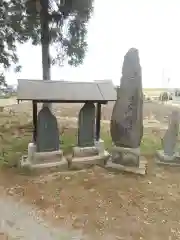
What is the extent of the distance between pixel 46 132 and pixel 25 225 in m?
2.34

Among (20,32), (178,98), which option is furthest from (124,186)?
(178,98)

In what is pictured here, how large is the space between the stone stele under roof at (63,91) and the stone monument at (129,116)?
341 mm

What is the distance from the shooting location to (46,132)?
577 cm

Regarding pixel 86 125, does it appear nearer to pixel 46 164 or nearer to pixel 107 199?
pixel 46 164

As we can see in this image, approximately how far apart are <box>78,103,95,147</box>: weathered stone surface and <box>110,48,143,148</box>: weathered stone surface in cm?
53

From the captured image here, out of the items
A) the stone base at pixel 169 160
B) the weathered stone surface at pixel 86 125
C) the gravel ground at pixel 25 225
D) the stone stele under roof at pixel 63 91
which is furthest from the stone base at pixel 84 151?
the gravel ground at pixel 25 225

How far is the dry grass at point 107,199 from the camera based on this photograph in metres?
3.81

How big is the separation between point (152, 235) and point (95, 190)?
1.48 meters

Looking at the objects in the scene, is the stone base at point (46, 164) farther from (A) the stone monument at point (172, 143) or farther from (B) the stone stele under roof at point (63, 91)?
(A) the stone monument at point (172, 143)

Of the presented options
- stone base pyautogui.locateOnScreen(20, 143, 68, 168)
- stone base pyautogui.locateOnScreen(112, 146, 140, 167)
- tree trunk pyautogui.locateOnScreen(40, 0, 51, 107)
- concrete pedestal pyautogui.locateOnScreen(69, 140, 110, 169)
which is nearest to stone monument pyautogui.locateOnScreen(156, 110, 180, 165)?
stone base pyautogui.locateOnScreen(112, 146, 140, 167)

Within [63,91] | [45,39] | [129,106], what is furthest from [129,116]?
[45,39]

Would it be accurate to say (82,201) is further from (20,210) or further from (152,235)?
(152,235)

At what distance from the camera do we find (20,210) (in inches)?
169

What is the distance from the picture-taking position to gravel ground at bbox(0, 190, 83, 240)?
3.59 meters
